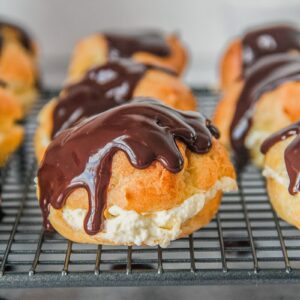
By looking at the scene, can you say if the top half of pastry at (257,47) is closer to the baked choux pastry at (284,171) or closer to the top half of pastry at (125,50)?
the top half of pastry at (125,50)

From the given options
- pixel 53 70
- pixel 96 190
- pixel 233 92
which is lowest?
pixel 53 70

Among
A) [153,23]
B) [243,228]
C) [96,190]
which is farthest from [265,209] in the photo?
[153,23]

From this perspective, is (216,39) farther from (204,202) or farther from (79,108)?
(204,202)

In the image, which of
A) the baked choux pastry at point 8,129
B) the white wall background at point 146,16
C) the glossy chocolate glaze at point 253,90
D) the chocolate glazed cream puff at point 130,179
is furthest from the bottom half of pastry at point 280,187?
the white wall background at point 146,16

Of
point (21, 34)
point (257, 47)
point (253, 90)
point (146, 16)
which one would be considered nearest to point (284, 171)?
point (253, 90)

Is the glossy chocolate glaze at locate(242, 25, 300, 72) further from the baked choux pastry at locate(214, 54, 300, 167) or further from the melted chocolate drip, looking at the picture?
the melted chocolate drip

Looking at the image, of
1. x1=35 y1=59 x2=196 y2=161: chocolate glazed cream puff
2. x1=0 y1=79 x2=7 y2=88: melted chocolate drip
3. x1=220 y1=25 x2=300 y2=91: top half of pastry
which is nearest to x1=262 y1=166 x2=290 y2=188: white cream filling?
x1=35 y1=59 x2=196 y2=161: chocolate glazed cream puff
